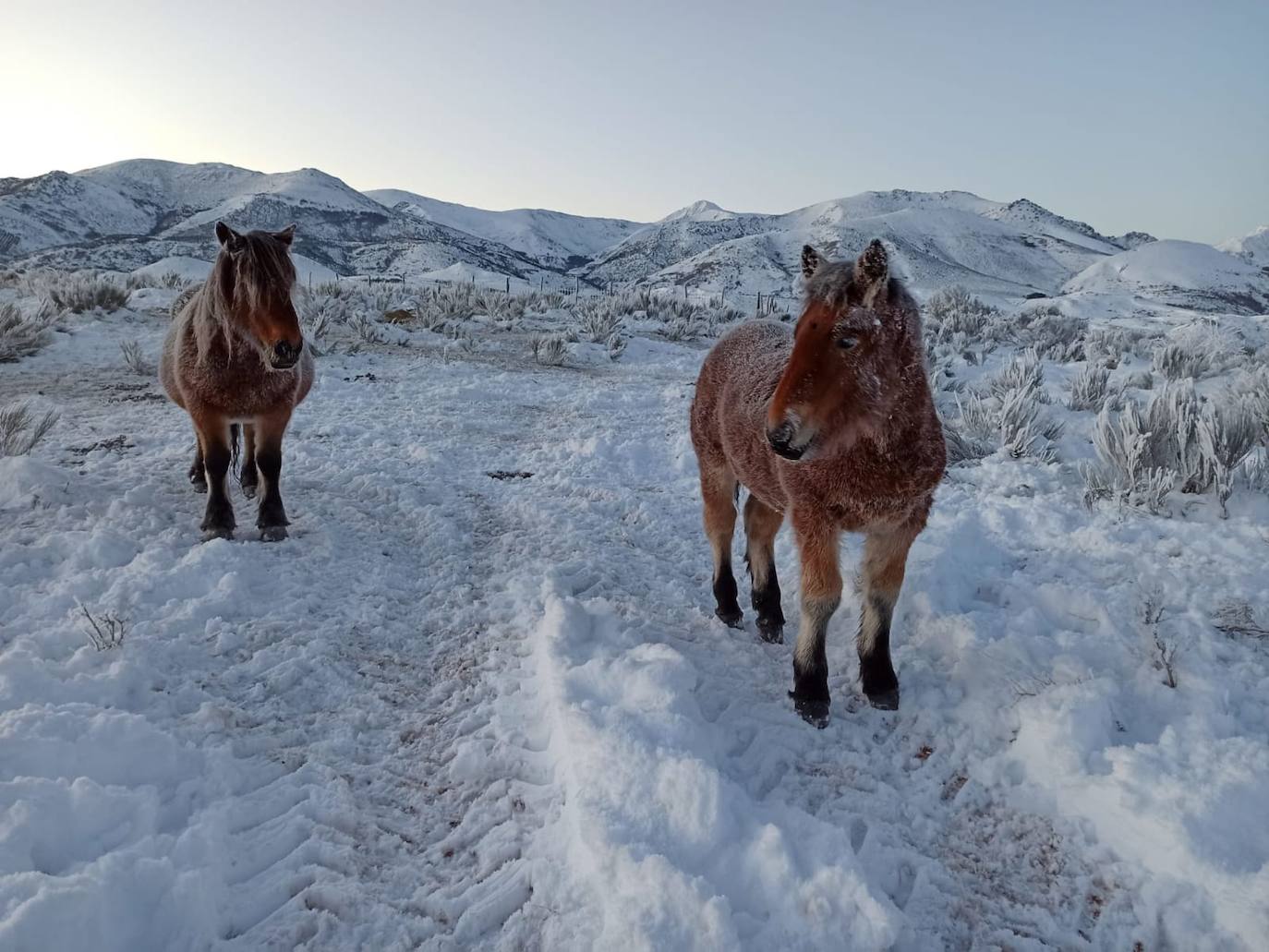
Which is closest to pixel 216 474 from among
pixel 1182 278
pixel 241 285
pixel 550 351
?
pixel 241 285

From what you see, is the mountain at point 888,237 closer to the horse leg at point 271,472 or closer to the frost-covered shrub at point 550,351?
the frost-covered shrub at point 550,351

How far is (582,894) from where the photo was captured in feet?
5.84

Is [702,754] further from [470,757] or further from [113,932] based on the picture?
[113,932]

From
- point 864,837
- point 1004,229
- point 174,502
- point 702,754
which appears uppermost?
point 1004,229

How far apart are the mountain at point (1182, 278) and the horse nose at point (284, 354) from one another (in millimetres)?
78499

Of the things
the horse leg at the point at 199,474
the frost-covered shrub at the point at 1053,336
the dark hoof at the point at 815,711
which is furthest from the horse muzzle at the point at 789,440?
the frost-covered shrub at the point at 1053,336

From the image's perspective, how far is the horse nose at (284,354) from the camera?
3576mm

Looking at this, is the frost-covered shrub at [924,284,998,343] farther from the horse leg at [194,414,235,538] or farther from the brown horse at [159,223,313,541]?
the horse leg at [194,414,235,538]

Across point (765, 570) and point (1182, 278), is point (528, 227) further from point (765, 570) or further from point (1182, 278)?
point (765, 570)

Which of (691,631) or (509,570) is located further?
(509,570)

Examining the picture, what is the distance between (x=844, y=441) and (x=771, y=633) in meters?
1.46

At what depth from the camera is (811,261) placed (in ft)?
8.55

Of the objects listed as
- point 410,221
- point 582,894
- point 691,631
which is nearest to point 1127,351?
point 691,631

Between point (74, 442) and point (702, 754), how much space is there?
6.13m
